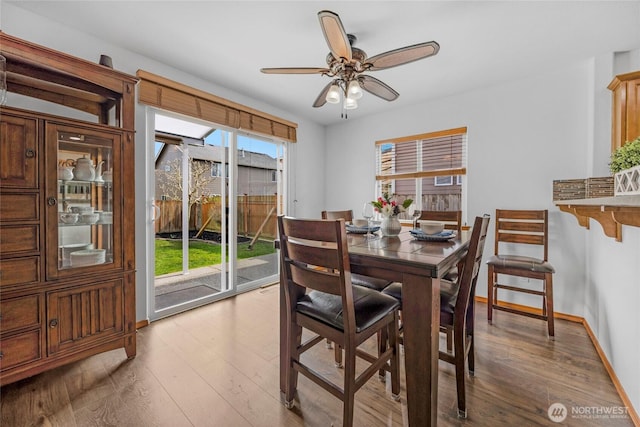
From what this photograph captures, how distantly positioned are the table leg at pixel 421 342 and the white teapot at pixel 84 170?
217 centimetres

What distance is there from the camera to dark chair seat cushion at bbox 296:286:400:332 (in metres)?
1.29

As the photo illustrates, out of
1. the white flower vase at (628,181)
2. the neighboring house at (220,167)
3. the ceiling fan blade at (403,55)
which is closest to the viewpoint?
the white flower vase at (628,181)

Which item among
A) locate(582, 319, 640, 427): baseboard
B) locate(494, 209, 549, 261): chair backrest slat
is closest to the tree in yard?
locate(494, 209, 549, 261): chair backrest slat

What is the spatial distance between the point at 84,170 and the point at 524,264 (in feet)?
11.6

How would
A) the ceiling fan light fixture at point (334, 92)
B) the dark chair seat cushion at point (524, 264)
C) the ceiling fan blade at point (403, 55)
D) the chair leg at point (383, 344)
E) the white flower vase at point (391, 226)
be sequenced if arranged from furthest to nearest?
the dark chair seat cushion at point (524, 264) < the ceiling fan light fixture at point (334, 92) < the white flower vase at point (391, 226) < the chair leg at point (383, 344) < the ceiling fan blade at point (403, 55)

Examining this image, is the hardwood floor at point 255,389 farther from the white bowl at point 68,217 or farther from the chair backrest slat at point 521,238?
the white bowl at point 68,217

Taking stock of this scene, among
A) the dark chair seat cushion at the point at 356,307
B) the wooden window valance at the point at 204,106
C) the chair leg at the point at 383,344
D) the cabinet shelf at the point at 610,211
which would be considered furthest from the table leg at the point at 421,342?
the wooden window valance at the point at 204,106

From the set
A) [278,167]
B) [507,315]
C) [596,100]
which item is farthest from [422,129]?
[507,315]

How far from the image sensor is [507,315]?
8.96 ft

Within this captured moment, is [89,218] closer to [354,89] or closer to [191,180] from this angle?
[191,180]

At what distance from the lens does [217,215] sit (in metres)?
3.32

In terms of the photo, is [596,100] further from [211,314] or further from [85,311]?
[85,311]

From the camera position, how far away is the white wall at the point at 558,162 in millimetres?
1839

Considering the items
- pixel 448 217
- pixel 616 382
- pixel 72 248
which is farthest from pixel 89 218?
pixel 616 382
